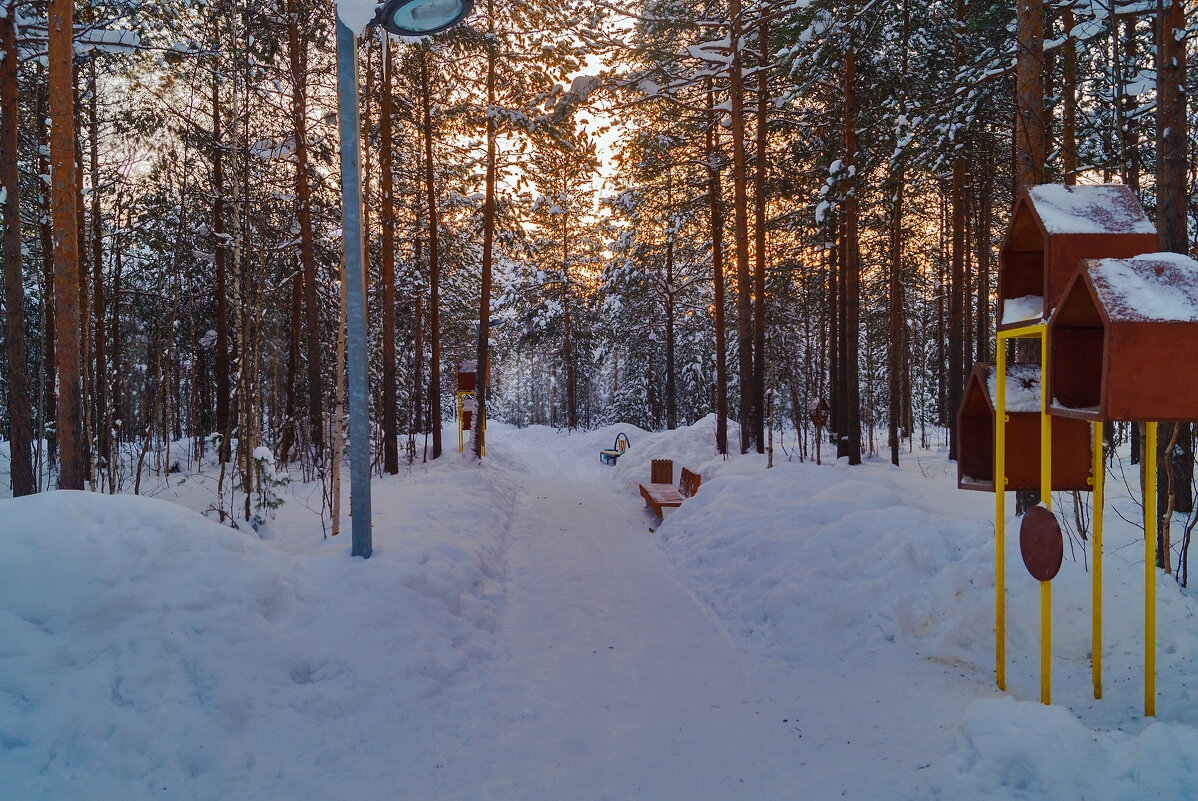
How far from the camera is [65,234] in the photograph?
21.3 feet

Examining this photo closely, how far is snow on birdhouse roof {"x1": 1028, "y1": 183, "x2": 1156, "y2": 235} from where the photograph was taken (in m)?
3.69

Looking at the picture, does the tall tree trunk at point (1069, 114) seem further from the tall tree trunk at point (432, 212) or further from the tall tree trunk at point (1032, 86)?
the tall tree trunk at point (432, 212)

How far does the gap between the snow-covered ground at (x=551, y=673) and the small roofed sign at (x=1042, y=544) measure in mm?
786

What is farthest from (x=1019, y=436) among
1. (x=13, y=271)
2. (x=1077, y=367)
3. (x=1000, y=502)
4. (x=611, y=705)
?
(x=13, y=271)

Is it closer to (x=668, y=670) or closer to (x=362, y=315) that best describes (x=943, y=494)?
(x=668, y=670)

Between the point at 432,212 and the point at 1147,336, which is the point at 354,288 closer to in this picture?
the point at 1147,336

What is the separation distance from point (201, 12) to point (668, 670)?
36.4 ft

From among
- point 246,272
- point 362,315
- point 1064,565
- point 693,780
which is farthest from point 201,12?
point 1064,565

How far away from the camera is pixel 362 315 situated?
545cm

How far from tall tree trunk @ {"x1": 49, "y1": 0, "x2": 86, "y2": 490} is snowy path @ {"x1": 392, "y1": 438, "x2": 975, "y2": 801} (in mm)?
5389

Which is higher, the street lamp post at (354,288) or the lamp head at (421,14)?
the lamp head at (421,14)

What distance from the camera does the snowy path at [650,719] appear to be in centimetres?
334

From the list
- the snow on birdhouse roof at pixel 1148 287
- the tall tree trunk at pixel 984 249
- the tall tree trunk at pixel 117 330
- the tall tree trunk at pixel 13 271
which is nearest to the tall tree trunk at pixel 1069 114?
the snow on birdhouse roof at pixel 1148 287

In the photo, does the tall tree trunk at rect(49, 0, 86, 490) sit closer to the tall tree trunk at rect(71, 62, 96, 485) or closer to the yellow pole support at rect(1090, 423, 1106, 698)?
the tall tree trunk at rect(71, 62, 96, 485)
